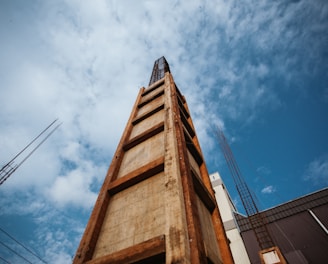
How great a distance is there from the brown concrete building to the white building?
49 cm


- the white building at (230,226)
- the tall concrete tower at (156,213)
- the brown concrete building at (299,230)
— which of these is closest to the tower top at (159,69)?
the tall concrete tower at (156,213)

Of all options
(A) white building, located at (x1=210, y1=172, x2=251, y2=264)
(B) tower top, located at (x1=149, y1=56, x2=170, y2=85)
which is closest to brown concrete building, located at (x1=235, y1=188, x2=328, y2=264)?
(A) white building, located at (x1=210, y1=172, x2=251, y2=264)

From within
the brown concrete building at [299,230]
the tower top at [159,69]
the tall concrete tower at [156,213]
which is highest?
the tower top at [159,69]

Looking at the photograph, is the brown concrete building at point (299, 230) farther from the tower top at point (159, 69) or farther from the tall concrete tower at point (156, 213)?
the tower top at point (159, 69)

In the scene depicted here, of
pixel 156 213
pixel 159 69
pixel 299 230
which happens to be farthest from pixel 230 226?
pixel 156 213

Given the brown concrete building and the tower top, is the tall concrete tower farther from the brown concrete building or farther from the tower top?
the brown concrete building

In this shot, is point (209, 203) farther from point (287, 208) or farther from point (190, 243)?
point (287, 208)

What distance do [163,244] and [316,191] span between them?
16.5 meters

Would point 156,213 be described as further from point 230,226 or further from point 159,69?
point 230,226

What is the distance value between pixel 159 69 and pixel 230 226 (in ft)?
44.8

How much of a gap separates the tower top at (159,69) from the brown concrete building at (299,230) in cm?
1333

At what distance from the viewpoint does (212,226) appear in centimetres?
415

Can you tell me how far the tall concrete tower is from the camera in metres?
2.58

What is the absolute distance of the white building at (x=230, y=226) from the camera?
13240 millimetres
